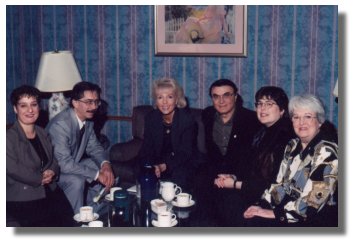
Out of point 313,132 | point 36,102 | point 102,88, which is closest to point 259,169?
point 313,132

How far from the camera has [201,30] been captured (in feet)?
12.4

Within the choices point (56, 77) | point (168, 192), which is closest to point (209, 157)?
point (168, 192)

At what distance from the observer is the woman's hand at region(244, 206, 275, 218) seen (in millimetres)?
2707

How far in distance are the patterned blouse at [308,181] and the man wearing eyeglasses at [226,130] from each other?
511mm

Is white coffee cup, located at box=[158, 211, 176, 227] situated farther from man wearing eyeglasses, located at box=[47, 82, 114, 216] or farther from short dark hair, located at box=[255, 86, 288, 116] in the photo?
short dark hair, located at box=[255, 86, 288, 116]

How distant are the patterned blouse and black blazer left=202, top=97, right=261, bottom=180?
412 millimetres

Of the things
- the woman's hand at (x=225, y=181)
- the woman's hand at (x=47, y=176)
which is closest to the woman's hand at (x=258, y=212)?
the woman's hand at (x=225, y=181)

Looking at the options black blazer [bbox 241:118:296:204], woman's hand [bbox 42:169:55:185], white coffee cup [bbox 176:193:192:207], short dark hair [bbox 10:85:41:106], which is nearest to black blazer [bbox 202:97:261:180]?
black blazer [bbox 241:118:296:204]

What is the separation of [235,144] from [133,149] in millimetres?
887

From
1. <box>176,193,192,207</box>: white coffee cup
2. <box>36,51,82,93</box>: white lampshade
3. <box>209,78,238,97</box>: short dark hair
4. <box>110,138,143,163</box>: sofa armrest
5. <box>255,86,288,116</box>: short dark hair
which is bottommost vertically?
<box>176,193,192,207</box>: white coffee cup

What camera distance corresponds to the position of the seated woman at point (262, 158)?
2799mm

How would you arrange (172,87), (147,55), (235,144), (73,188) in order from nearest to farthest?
(73,188)
(235,144)
(172,87)
(147,55)

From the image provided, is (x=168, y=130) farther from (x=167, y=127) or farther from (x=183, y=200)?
(x=183, y=200)
